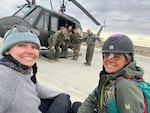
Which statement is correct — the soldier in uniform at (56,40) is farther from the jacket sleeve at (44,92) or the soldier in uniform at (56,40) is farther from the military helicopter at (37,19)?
the jacket sleeve at (44,92)

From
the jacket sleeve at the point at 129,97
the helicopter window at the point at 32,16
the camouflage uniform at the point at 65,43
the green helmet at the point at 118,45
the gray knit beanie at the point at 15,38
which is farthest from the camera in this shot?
the camouflage uniform at the point at 65,43

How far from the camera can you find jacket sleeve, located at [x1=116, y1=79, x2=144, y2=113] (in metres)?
1.82

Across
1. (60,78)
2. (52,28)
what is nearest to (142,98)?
(60,78)

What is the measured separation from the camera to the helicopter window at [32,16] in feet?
32.3

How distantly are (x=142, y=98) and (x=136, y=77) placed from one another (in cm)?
19

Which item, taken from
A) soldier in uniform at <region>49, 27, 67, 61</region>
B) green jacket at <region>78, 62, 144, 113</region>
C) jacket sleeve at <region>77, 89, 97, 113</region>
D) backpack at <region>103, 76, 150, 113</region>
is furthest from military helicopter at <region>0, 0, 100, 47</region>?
backpack at <region>103, 76, 150, 113</region>

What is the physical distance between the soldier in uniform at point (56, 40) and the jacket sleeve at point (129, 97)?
7.85 metres

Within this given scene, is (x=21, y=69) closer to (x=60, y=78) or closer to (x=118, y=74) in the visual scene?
A: (x=118, y=74)

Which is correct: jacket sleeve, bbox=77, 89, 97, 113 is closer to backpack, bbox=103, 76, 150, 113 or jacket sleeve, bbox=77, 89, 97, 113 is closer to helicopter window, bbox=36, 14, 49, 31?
backpack, bbox=103, 76, 150, 113

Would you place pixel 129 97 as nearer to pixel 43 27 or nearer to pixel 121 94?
pixel 121 94

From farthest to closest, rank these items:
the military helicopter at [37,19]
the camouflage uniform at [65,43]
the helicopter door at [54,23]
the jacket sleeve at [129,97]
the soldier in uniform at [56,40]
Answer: the helicopter door at [54,23] → the camouflage uniform at [65,43] → the soldier in uniform at [56,40] → the military helicopter at [37,19] → the jacket sleeve at [129,97]

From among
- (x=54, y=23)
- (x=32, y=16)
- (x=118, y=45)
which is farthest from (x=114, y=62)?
(x=54, y=23)

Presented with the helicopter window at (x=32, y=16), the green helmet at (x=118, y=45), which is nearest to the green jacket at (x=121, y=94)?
the green helmet at (x=118, y=45)

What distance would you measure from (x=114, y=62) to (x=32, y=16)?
8138 millimetres
